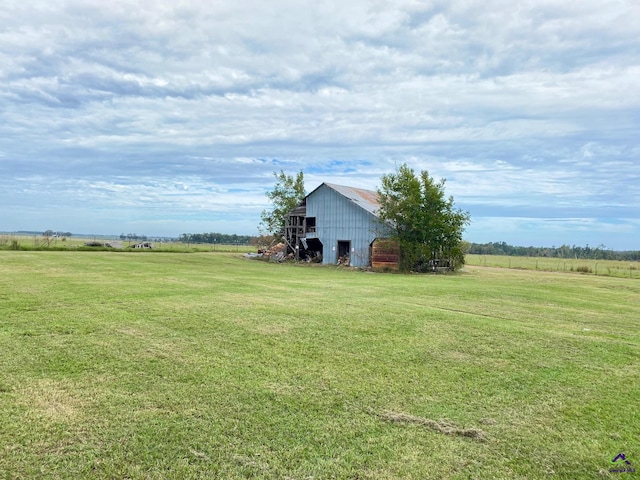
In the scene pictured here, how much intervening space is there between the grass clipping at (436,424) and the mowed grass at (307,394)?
0.02 m

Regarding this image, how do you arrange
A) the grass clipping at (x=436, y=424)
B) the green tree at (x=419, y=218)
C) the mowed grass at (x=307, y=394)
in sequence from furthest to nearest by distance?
the green tree at (x=419, y=218), the grass clipping at (x=436, y=424), the mowed grass at (x=307, y=394)

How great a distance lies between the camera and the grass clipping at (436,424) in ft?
11.0

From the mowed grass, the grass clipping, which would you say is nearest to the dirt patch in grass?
the mowed grass

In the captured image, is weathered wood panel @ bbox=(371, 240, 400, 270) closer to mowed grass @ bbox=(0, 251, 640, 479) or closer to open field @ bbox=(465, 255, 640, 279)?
open field @ bbox=(465, 255, 640, 279)

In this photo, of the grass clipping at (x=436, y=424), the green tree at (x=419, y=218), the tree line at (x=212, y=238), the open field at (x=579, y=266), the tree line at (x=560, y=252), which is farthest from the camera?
the tree line at (x=212, y=238)

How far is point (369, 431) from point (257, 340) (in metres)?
2.83

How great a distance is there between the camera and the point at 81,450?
2.97 meters

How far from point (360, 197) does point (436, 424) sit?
988 inches

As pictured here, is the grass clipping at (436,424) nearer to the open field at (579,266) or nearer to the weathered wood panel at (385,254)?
the weathered wood panel at (385,254)

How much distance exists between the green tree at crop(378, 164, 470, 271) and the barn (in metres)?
1.13

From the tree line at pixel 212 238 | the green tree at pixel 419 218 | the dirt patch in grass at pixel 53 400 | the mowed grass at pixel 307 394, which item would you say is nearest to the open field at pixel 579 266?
the green tree at pixel 419 218

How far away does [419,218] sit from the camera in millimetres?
22516

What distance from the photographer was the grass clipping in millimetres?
3346

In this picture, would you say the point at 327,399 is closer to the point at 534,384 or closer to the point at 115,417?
the point at 115,417
